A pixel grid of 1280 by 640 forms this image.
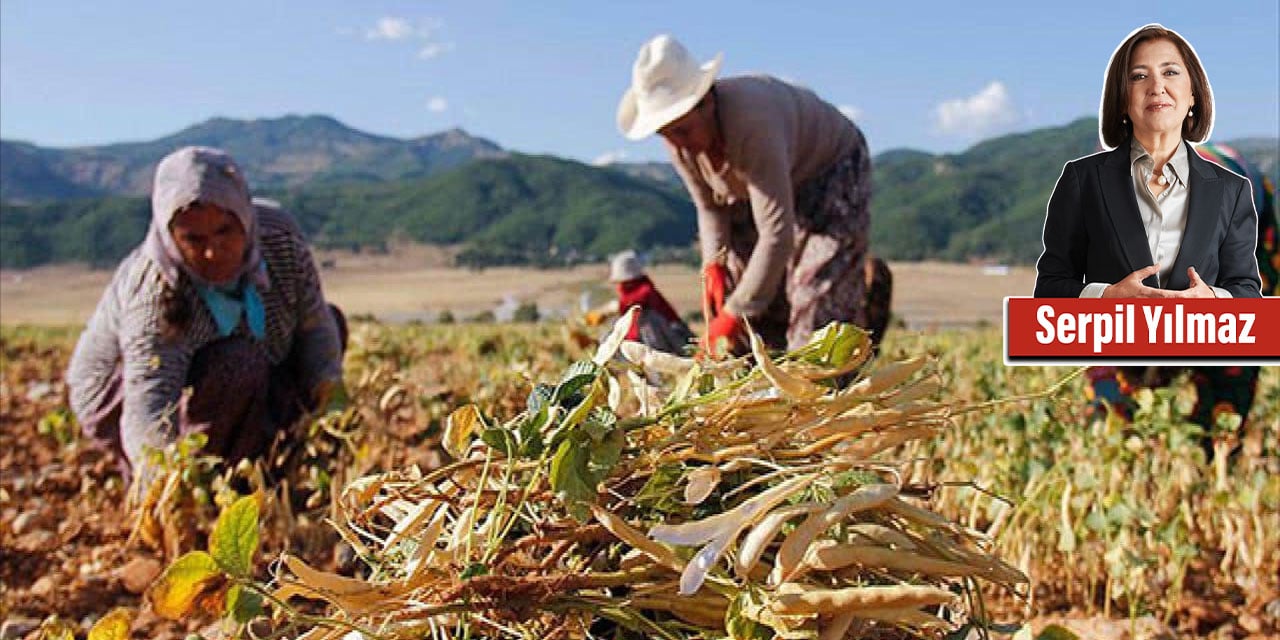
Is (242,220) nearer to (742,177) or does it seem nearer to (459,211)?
(742,177)

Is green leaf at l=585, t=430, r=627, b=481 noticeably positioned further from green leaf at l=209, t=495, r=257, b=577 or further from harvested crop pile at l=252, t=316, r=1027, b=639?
green leaf at l=209, t=495, r=257, b=577

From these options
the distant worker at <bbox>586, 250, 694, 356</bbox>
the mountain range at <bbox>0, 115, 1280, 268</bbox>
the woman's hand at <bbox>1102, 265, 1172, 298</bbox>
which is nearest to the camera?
the woman's hand at <bbox>1102, 265, 1172, 298</bbox>

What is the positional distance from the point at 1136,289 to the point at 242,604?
124 centimetres

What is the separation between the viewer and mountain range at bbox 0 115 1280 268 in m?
66.3

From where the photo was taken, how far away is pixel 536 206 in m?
92.1

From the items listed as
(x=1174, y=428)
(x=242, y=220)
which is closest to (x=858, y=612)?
(x=1174, y=428)

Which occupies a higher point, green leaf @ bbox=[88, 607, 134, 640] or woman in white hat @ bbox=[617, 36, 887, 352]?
woman in white hat @ bbox=[617, 36, 887, 352]

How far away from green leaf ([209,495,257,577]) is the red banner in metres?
1.15

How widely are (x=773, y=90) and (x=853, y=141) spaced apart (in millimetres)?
478

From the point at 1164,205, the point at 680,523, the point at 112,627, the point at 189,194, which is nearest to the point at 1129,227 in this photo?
the point at 1164,205

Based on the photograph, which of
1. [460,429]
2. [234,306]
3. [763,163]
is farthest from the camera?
[763,163]

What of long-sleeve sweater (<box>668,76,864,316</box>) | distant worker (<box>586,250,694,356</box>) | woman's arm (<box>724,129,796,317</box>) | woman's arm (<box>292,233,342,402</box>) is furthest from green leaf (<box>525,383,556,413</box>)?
distant worker (<box>586,250,694,356</box>)

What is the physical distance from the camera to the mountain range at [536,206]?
66312mm

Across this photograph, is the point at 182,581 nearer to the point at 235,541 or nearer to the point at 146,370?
the point at 235,541
